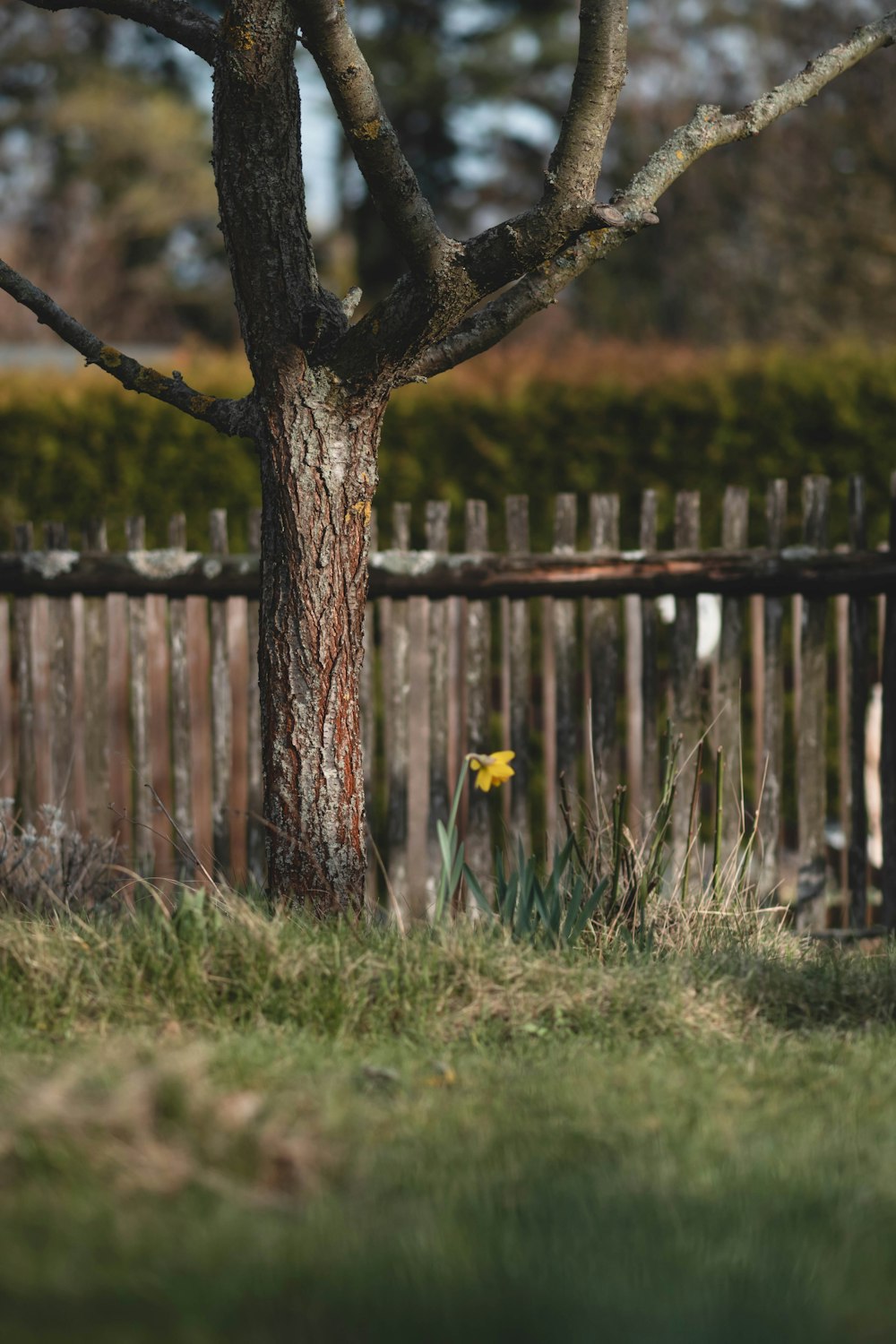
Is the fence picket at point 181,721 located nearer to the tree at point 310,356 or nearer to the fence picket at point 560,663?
the fence picket at point 560,663

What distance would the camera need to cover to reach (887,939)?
4.02 m

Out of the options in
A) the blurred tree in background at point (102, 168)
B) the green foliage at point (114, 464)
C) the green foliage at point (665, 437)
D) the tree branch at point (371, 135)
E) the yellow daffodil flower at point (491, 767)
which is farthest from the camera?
the blurred tree in background at point (102, 168)

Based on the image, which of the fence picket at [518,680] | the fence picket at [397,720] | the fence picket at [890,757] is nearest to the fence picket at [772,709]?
the fence picket at [890,757]

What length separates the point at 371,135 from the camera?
3.05 meters

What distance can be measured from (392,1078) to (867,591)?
9.94 ft

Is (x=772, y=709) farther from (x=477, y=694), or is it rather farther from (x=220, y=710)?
(x=220, y=710)

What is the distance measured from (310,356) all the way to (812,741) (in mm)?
2520

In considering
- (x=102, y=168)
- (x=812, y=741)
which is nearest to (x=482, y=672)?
(x=812, y=741)

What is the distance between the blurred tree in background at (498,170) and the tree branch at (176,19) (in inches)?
421

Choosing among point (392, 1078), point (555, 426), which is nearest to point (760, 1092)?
point (392, 1078)

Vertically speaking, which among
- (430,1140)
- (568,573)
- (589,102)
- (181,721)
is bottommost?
(430,1140)

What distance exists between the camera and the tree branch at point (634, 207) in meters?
3.37

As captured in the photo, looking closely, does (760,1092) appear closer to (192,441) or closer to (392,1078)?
(392,1078)

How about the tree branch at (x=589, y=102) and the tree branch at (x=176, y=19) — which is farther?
the tree branch at (x=176, y=19)
